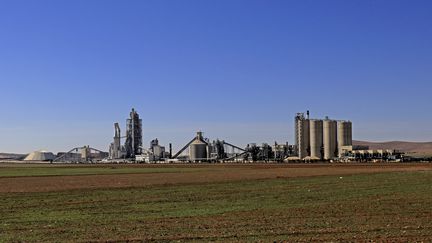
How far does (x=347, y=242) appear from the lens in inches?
660

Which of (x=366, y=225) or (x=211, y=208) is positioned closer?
(x=366, y=225)

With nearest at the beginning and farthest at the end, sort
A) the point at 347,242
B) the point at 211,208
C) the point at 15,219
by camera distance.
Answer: the point at 347,242 < the point at 15,219 < the point at 211,208

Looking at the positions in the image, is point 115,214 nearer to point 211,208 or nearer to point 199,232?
point 211,208

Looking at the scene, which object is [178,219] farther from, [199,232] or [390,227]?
[390,227]

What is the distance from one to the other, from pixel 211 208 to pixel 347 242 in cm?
1253


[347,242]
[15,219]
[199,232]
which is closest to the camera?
[347,242]

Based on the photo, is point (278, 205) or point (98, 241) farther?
point (278, 205)

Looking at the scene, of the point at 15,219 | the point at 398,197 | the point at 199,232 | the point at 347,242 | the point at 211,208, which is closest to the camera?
the point at 347,242

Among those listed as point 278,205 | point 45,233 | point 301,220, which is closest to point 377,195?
point 278,205

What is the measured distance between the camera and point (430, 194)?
34719 millimetres

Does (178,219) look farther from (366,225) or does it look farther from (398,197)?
(398,197)

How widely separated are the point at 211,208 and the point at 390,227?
1054 cm

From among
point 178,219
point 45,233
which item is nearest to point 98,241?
point 45,233

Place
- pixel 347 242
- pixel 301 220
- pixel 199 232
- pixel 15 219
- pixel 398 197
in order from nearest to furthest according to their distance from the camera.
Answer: pixel 347 242 < pixel 199 232 < pixel 301 220 < pixel 15 219 < pixel 398 197
